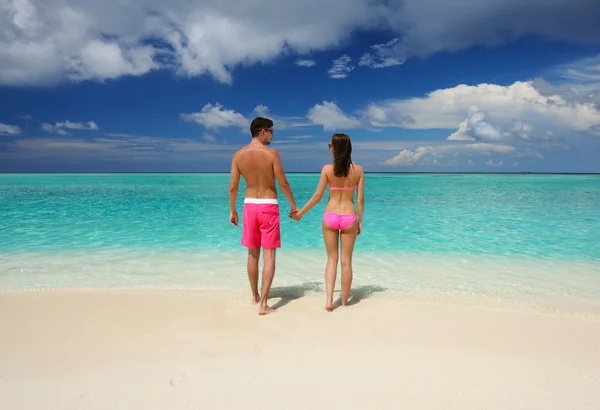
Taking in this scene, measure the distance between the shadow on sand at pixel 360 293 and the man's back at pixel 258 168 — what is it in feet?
5.69

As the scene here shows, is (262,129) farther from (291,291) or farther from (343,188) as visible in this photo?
(291,291)

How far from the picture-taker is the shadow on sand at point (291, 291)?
5047mm

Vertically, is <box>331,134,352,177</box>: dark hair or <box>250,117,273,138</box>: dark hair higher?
<box>250,117,273,138</box>: dark hair

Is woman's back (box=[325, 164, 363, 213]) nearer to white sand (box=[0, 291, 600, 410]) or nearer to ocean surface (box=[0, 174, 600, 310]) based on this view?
white sand (box=[0, 291, 600, 410])

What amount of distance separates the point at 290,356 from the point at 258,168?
2.09 meters

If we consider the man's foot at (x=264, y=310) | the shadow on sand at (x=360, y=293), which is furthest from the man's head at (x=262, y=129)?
the shadow on sand at (x=360, y=293)

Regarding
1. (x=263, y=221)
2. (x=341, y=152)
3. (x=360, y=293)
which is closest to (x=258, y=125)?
(x=341, y=152)

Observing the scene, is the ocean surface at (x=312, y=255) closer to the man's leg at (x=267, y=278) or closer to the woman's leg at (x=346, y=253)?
the woman's leg at (x=346, y=253)

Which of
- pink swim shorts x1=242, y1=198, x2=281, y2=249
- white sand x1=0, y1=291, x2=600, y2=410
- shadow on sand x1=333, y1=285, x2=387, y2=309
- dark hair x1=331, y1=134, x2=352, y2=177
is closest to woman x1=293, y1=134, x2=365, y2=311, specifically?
dark hair x1=331, y1=134, x2=352, y2=177

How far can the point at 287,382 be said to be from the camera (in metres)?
2.97

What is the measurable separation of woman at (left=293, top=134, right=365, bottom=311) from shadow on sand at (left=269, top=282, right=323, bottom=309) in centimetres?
68

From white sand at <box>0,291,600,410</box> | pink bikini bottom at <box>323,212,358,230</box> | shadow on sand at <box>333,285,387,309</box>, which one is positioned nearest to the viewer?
white sand at <box>0,291,600,410</box>

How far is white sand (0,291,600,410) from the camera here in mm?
2771

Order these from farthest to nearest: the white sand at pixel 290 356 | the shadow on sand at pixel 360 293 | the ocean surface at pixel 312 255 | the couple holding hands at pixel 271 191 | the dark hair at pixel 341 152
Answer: the ocean surface at pixel 312 255 < the shadow on sand at pixel 360 293 < the couple holding hands at pixel 271 191 < the dark hair at pixel 341 152 < the white sand at pixel 290 356
